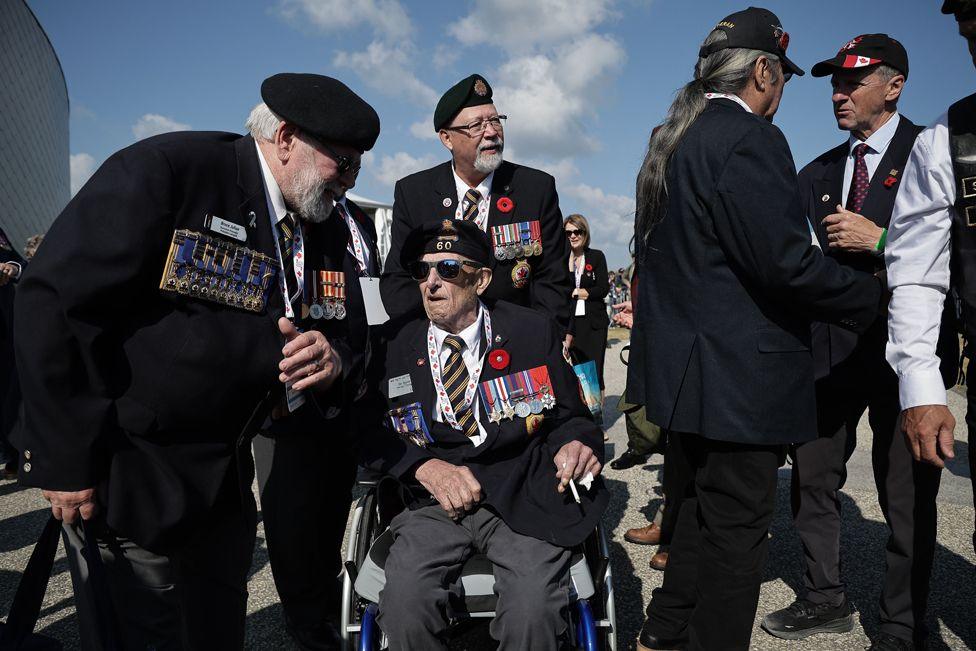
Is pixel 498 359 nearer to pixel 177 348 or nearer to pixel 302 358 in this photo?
pixel 302 358

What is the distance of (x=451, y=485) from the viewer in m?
2.13

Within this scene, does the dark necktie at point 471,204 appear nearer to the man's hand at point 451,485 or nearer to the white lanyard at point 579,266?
the man's hand at point 451,485

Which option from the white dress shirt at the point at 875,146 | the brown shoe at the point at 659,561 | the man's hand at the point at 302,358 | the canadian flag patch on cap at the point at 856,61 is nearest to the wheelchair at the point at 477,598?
the man's hand at the point at 302,358

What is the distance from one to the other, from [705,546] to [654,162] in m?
1.31

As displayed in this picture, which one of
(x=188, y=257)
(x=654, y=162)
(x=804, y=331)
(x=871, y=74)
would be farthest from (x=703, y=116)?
(x=188, y=257)

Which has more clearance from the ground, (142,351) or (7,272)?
(7,272)

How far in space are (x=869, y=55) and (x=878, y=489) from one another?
1.89 meters

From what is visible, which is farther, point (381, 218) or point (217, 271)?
point (381, 218)

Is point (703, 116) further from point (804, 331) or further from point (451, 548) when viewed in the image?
point (451, 548)

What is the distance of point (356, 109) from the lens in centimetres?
177

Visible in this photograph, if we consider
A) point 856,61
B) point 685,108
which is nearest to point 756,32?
point 685,108

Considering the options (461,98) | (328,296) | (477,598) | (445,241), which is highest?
(461,98)

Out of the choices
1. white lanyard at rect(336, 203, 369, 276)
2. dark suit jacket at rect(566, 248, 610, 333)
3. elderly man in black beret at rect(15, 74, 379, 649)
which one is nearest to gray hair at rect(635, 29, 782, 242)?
elderly man in black beret at rect(15, 74, 379, 649)

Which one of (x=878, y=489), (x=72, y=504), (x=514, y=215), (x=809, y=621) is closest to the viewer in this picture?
(x=72, y=504)
